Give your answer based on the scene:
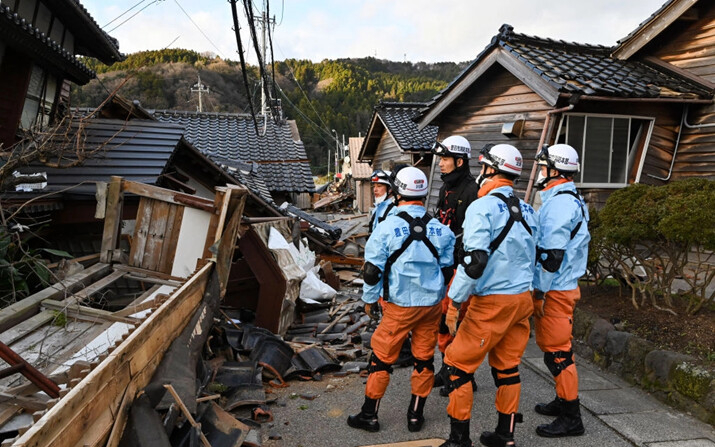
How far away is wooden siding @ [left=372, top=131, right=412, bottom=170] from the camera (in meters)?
17.3

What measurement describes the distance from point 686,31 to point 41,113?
11.8 metres

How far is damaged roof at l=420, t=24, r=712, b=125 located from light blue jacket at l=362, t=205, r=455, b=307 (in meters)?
4.35

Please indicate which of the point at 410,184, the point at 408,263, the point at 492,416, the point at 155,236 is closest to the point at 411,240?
the point at 408,263

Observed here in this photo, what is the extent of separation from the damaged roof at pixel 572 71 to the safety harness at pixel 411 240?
4362 mm

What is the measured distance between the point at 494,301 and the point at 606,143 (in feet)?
19.9

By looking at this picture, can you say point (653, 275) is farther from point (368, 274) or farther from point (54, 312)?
point (54, 312)

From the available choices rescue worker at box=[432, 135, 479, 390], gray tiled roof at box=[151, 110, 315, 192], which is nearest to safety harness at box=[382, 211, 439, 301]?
rescue worker at box=[432, 135, 479, 390]

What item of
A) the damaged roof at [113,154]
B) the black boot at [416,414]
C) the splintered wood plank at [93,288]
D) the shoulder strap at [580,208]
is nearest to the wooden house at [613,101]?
the shoulder strap at [580,208]

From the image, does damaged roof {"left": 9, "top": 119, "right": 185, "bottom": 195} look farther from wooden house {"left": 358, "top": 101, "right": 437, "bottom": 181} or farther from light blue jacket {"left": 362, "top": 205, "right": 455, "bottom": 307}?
wooden house {"left": 358, "top": 101, "right": 437, "bottom": 181}

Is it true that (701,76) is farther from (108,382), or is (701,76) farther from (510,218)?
(108,382)

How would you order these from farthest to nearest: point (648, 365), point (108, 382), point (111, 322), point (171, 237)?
1. point (171, 237)
2. point (648, 365)
3. point (111, 322)
4. point (108, 382)

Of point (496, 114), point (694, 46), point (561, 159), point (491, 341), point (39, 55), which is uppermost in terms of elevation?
point (694, 46)

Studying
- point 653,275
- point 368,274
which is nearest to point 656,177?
point 653,275

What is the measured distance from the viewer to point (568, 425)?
13.1 feet
